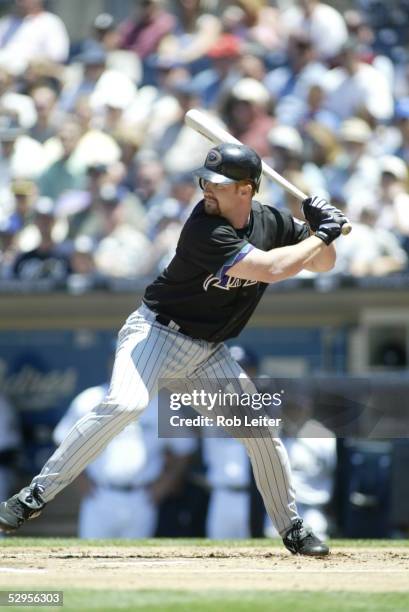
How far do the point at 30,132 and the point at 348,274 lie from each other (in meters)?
3.94

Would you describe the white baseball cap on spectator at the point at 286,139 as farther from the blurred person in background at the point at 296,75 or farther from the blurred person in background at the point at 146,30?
the blurred person in background at the point at 146,30

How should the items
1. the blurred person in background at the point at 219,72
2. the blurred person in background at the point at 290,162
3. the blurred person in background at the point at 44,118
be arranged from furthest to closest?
the blurred person in background at the point at 44,118
the blurred person in background at the point at 219,72
the blurred person in background at the point at 290,162

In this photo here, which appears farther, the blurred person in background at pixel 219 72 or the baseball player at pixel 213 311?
the blurred person in background at pixel 219 72

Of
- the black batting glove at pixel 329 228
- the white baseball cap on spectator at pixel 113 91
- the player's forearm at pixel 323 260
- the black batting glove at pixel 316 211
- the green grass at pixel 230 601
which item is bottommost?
the green grass at pixel 230 601

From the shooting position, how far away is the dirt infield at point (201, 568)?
440 centimetres

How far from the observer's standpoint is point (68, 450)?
509 centimetres

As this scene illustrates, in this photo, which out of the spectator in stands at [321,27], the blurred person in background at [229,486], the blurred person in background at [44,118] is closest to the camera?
the blurred person in background at [229,486]

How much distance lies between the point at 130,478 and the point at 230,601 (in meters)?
4.51

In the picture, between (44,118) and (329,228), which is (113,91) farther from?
(329,228)

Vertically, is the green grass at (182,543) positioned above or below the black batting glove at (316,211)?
below

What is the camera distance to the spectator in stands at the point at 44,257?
30.5 ft

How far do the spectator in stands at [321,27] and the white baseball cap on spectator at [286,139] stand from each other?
1308 millimetres

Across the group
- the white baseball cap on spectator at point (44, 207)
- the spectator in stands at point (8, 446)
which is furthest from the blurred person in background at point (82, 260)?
the spectator in stands at point (8, 446)

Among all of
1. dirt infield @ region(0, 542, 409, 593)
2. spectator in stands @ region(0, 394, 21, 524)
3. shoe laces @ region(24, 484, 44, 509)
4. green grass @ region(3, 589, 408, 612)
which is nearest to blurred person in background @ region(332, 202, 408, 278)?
spectator in stands @ region(0, 394, 21, 524)
